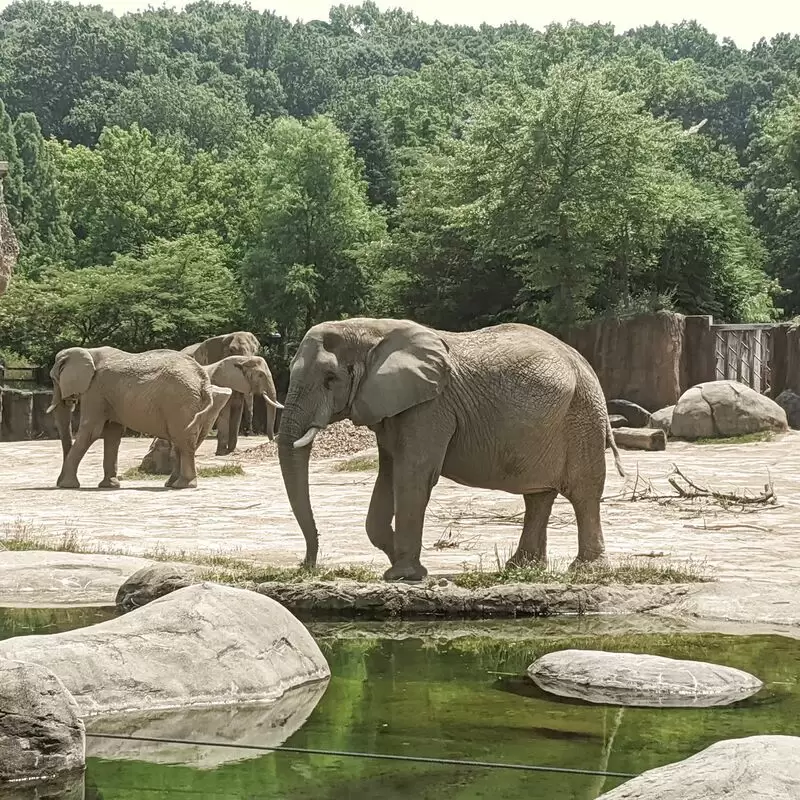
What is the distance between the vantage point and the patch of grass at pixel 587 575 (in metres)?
10.3

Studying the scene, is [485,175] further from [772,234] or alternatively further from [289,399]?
[289,399]

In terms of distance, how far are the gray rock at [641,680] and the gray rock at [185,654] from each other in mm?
1299

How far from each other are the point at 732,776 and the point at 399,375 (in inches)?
237

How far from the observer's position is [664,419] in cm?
2833

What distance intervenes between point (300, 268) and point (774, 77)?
5619 centimetres

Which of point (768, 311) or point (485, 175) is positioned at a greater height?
point (485, 175)

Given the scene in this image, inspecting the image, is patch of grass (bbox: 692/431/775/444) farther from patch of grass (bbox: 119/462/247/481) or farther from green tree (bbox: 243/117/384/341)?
green tree (bbox: 243/117/384/341)

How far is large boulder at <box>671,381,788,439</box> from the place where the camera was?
26.6 metres

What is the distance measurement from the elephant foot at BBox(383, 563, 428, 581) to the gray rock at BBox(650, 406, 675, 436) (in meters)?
17.8

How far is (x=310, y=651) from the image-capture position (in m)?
8.23

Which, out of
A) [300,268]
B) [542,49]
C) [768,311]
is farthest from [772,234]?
[542,49]

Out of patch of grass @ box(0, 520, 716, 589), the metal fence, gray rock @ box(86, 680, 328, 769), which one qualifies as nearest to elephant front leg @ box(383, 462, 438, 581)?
patch of grass @ box(0, 520, 716, 589)

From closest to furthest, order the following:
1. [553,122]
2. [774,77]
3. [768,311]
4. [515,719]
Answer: [515,719], [553,122], [768,311], [774,77]

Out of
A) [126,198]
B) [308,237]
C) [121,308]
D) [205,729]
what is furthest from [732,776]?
[126,198]
